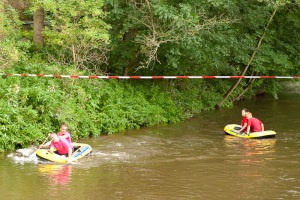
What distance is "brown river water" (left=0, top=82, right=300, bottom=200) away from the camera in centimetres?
1055

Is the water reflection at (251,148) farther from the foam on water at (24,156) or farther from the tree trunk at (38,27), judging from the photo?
the tree trunk at (38,27)

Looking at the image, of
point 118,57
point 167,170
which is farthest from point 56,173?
point 118,57

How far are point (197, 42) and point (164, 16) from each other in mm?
1738

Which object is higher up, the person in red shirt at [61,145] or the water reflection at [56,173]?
the person in red shirt at [61,145]

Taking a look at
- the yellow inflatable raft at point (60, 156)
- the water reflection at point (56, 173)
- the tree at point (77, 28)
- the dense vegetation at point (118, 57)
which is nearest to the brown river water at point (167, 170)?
the water reflection at point (56, 173)

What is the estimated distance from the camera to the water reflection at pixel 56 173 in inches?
441

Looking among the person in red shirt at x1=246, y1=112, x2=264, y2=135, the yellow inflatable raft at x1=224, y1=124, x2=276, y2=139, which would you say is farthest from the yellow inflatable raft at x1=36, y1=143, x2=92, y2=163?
the person in red shirt at x1=246, y1=112, x2=264, y2=135

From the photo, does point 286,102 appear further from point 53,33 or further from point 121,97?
point 53,33

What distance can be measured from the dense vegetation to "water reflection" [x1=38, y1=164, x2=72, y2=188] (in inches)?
66.7

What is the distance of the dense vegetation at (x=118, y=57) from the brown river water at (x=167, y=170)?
1269 millimetres

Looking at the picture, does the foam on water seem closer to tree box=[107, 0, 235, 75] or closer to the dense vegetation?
the dense vegetation

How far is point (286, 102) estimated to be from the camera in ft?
94.6

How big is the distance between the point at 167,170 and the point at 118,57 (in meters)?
8.71

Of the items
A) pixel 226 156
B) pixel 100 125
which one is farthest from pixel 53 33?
pixel 226 156
